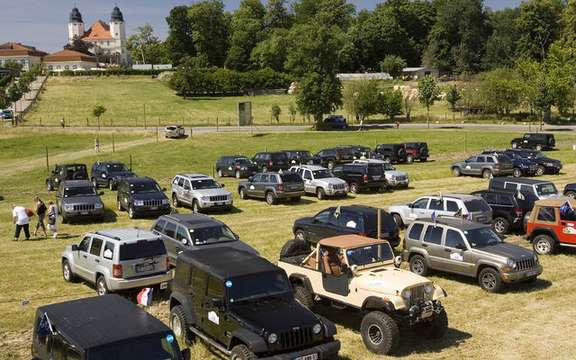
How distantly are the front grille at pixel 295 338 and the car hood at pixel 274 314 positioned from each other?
82 millimetres

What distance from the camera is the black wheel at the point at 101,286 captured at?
14422mm

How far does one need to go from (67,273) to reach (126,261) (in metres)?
3.37

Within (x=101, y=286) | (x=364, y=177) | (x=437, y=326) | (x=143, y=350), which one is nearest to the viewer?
(x=143, y=350)

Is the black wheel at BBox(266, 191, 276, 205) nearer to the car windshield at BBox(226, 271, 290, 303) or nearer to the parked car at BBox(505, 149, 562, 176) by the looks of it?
the parked car at BBox(505, 149, 562, 176)

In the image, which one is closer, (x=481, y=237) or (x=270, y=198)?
(x=481, y=237)

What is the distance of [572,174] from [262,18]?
14986cm

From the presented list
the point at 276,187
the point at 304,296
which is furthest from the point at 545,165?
the point at 304,296

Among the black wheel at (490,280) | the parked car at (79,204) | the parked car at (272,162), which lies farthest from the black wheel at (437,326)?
the parked car at (272,162)

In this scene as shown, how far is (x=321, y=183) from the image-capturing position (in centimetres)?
3041

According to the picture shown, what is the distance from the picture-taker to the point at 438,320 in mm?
11773

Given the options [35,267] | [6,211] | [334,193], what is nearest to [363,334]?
[35,267]

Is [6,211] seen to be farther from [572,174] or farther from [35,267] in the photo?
[572,174]

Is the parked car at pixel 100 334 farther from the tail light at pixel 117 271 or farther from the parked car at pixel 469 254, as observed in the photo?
the parked car at pixel 469 254

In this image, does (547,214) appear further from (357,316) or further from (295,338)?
(295,338)
